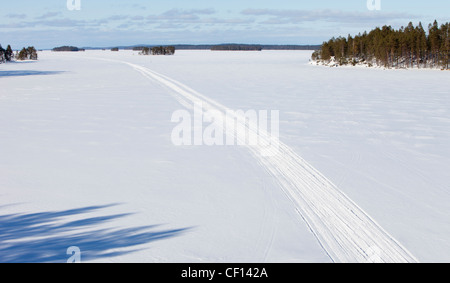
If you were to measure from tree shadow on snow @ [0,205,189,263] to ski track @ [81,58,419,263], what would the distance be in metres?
1.59

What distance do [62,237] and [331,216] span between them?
3.01m

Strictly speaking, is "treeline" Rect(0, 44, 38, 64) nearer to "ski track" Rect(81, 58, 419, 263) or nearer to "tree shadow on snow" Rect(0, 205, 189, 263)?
"ski track" Rect(81, 58, 419, 263)

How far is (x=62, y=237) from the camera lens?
4.66m

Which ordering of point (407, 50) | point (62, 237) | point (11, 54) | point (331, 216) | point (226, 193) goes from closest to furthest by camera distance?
point (62, 237)
point (331, 216)
point (226, 193)
point (407, 50)
point (11, 54)

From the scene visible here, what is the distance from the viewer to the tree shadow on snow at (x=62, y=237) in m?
4.26

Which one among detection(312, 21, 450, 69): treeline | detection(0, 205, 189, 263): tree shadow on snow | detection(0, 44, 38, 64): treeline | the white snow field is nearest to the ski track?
the white snow field

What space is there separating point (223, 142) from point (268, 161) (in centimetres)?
189

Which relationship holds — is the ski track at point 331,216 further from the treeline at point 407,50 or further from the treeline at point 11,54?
the treeline at point 11,54

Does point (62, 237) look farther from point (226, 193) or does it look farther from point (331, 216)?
point (331, 216)

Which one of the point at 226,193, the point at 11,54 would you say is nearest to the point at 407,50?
the point at 226,193

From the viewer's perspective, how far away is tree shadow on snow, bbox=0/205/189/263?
4.26 m

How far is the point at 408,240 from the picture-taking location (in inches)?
181

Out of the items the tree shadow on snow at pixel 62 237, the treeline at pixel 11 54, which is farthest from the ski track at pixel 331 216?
the treeline at pixel 11 54

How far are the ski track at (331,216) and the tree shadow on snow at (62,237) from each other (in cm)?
159
